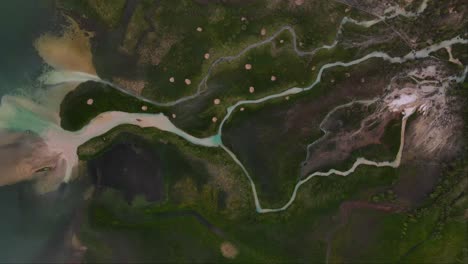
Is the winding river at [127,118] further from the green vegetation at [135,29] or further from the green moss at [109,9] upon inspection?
the green moss at [109,9]

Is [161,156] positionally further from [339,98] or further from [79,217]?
[339,98]

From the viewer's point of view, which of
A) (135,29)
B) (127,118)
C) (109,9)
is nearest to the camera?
(109,9)

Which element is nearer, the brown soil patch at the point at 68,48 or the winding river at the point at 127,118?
the brown soil patch at the point at 68,48

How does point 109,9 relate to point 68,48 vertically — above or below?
→ above

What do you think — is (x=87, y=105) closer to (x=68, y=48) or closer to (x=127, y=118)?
(x=127, y=118)

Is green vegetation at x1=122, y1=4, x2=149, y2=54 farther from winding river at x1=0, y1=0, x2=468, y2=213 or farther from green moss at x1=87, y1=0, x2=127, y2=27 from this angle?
winding river at x1=0, y1=0, x2=468, y2=213

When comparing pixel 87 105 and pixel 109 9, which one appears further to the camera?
pixel 87 105

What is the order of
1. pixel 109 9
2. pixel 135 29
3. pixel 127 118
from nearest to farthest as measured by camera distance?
1. pixel 109 9
2. pixel 135 29
3. pixel 127 118

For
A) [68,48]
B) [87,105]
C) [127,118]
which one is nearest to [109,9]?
[68,48]

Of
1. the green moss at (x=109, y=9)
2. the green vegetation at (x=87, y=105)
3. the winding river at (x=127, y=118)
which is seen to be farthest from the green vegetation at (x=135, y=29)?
the green vegetation at (x=87, y=105)

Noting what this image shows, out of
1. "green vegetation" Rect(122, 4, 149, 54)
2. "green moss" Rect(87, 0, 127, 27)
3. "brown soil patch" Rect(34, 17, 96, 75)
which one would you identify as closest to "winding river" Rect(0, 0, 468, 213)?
"brown soil patch" Rect(34, 17, 96, 75)
